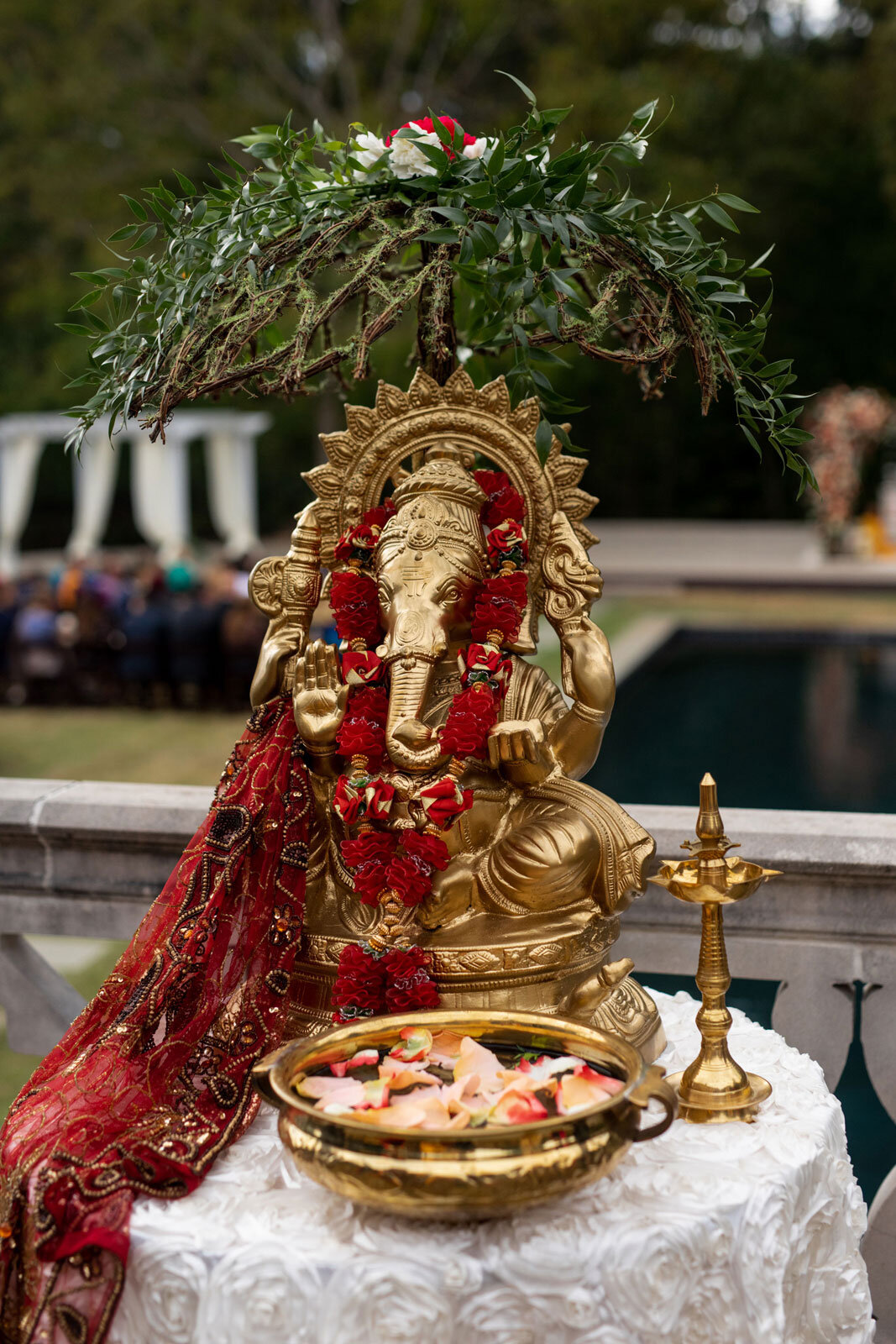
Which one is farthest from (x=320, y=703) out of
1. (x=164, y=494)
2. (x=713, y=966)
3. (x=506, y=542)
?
(x=164, y=494)

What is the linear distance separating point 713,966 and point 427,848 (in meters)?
0.54

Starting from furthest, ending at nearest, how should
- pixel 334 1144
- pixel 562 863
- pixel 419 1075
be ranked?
pixel 562 863, pixel 419 1075, pixel 334 1144

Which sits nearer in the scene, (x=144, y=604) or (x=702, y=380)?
(x=702, y=380)

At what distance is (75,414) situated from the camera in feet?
7.97

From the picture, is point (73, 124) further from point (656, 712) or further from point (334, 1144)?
point (334, 1144)

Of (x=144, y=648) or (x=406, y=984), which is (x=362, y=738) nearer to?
(x=406, y=984)

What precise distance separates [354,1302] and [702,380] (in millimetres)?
1677

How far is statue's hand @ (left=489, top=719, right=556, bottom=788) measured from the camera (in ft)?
7.54

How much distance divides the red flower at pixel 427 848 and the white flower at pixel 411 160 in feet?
4.04

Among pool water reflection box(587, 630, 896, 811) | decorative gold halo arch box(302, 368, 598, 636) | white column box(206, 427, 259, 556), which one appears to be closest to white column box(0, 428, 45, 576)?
white column box(206, 427, 259, 556)

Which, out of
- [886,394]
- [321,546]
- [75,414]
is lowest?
[321,546]

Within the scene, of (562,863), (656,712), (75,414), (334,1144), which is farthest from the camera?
(656,712)

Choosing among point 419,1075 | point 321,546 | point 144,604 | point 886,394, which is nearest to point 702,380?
point 321,546

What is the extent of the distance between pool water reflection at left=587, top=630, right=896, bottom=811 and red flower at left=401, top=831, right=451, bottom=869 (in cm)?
489
